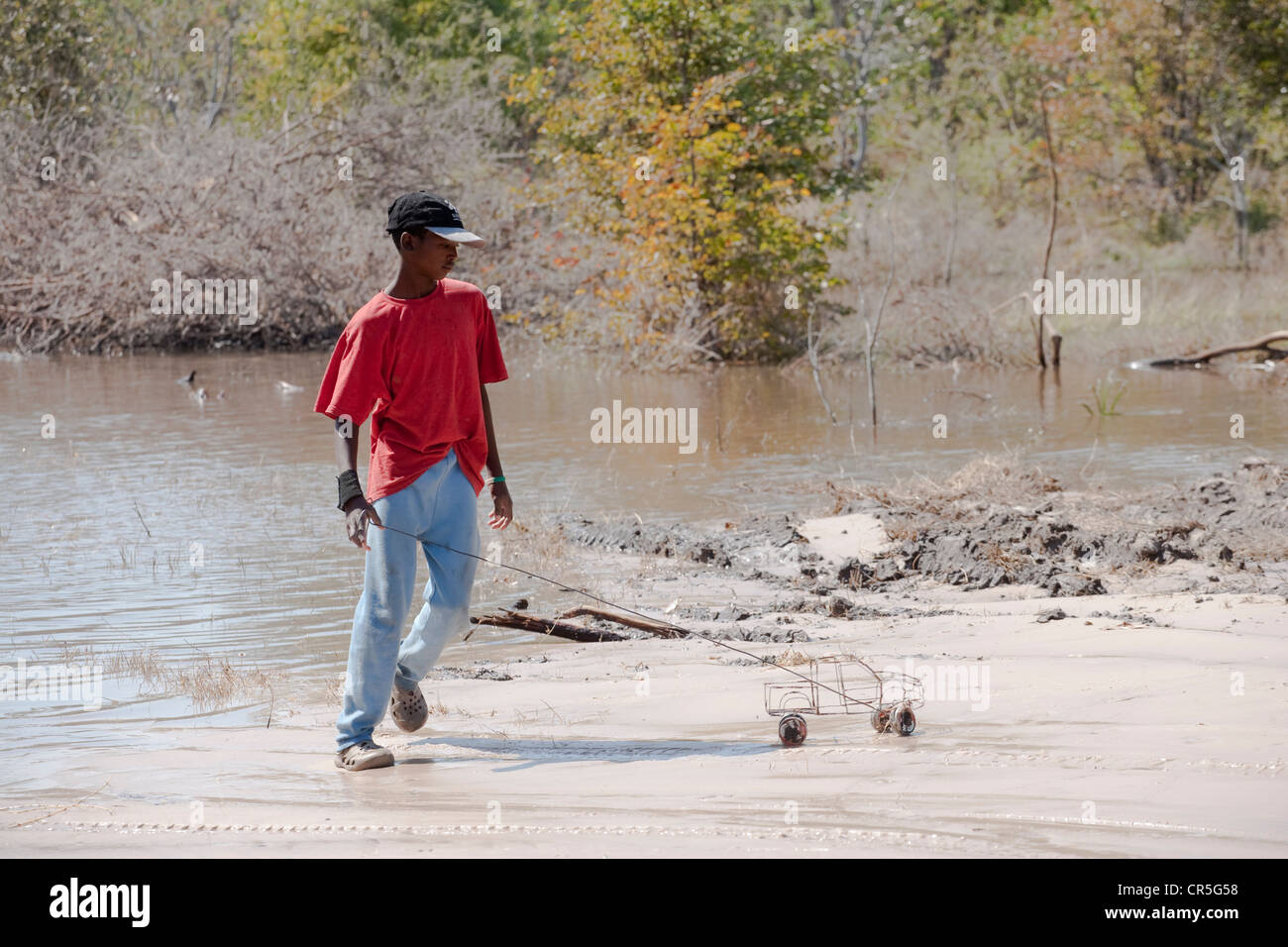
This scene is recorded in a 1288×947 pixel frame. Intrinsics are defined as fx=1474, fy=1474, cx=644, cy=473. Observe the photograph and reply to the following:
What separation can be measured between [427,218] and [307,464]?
7882 mm

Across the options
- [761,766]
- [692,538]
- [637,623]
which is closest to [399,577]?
[761,766]

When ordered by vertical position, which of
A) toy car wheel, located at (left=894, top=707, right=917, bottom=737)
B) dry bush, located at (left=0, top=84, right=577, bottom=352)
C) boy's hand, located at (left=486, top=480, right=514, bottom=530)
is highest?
dry bush, located at (left=0, top=84, right=577, bottom=352)

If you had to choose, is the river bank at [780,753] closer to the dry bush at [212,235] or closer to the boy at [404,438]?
the boy at [404,438]

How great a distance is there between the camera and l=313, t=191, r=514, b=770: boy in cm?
457

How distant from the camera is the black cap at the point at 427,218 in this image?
181 inches

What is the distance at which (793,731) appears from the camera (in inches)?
181

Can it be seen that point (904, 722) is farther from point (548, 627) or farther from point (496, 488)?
point (548, 627)

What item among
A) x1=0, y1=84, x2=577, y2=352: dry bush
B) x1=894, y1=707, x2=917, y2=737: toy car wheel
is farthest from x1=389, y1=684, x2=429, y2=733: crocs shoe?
x1=0, y1=84, x2=577, y2=352: dry bush

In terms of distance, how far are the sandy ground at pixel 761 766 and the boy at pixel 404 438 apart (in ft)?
1.29

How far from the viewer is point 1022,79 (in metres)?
30.4

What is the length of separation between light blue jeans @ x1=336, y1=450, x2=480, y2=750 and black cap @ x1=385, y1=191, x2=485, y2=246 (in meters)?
0.69

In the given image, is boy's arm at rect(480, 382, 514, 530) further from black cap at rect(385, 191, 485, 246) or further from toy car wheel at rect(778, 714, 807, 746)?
toy car wheel at rect(778, 714, 807, 746)

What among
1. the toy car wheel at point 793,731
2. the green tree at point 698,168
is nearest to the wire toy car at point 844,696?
the toy car wheel at point 793,731

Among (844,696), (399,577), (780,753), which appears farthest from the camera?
(844,696)
